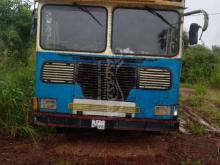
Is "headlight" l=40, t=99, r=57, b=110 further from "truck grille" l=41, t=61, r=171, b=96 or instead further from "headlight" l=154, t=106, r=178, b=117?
"headlight" l=154, t=106, r=178, b=117

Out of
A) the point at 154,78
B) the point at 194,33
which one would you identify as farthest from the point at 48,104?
the point at 194,33

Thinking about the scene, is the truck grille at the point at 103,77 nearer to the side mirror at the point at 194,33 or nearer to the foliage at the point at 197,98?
the side mirror at the point at 194,33

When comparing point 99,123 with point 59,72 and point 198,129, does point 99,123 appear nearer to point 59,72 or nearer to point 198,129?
point 59,72

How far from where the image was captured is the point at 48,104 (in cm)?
826

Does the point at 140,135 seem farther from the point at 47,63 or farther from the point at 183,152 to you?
the point at 47,63

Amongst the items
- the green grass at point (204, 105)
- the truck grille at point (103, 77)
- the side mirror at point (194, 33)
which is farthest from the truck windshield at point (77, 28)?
the green grass at point (204, 105)

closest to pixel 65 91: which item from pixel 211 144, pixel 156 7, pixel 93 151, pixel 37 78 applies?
pixel 37 78

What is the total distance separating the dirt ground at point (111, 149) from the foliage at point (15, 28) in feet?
20.8

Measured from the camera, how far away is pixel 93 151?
A: 8.14 m

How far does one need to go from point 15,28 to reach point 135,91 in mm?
8470

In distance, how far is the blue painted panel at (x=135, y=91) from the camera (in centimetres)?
818

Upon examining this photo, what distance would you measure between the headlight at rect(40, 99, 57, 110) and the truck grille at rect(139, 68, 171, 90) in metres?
1.45

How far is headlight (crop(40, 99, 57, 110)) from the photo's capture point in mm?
8242

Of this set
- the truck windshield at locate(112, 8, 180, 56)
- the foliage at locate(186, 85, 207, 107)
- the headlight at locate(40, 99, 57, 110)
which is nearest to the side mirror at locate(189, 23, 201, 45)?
the truck windshield at locate(112, 8, 180, 56)
